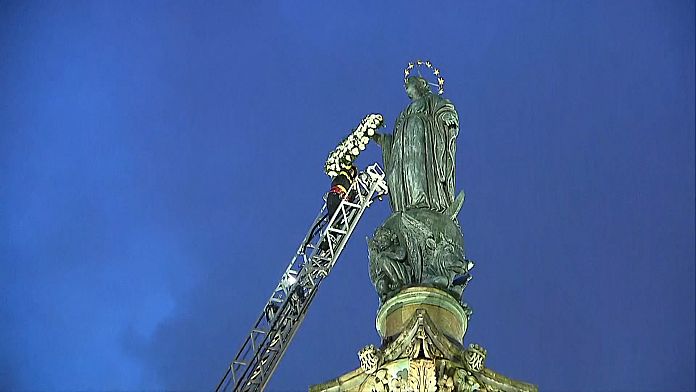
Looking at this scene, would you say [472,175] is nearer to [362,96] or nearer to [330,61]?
[362,96]

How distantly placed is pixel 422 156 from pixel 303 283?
2036 cm

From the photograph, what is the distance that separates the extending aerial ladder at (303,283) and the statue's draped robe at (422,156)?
59.6ft

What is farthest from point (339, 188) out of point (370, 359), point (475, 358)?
point (475, 358)

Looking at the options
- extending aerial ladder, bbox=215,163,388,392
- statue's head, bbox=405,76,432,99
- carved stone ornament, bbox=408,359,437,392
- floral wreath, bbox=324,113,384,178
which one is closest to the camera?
carved stone ornament, bbox=408,359,437,392

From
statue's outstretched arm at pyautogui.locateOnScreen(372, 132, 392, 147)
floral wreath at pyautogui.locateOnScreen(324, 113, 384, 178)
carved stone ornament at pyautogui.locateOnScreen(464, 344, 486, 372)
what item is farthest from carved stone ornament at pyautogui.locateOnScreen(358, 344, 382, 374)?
floral wreath at pyautogui.locateOnScreen(324, 113, 384, 178)

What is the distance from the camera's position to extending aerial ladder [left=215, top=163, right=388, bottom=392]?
113ft

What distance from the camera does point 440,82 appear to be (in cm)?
1705

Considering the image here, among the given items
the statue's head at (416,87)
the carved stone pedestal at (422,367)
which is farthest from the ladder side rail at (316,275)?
the carved stone pedestal at (422,367)

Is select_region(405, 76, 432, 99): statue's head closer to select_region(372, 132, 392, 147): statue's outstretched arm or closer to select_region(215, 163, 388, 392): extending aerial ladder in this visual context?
select_region(372, 132, 392, 147): statue's outstretched arm

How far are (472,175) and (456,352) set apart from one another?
2444 inches

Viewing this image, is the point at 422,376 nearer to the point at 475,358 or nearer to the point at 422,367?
the point at 422,367

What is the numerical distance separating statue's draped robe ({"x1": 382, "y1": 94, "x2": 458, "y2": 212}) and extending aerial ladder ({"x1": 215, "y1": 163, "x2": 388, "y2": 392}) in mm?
18180

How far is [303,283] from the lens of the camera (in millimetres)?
35438

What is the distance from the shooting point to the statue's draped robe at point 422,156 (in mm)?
15258
